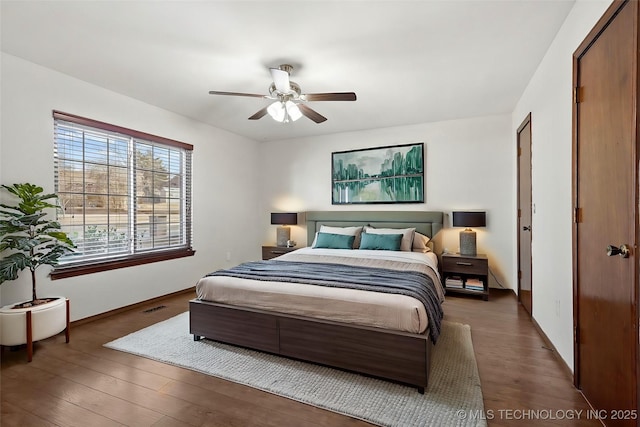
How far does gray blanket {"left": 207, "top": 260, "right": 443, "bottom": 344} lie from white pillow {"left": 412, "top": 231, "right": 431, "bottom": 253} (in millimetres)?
1466

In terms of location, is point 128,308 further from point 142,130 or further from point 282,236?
point 282,236

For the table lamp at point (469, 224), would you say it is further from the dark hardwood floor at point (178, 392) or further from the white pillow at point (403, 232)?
the dark hardwood floor at point (178, 392)

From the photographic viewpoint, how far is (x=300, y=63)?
2.79 metres

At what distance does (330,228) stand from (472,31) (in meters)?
3.27

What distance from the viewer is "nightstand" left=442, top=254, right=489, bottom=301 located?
4.00m

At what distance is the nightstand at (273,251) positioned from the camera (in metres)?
5.25

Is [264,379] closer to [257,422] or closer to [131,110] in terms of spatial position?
[257,422]

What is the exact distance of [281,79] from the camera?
8.65 ft

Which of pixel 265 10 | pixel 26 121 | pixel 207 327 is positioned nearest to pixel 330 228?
pixel 207 327

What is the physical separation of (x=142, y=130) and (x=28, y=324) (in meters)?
2.44

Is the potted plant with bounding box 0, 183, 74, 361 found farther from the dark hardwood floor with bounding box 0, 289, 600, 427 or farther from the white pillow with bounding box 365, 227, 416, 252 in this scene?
the white pillow with bounding box 365, 227, 416, 252

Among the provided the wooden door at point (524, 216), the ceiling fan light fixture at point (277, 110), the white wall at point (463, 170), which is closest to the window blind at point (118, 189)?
the ceiling fan light fixture at point (277, 110)

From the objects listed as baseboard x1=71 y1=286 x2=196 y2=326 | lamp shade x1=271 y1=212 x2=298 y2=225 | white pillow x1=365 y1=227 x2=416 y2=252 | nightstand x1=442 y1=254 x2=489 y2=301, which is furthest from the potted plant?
nightstand x1=442 y1=254 x2=489 y2=301

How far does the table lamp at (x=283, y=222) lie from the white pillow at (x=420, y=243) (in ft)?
6.94
